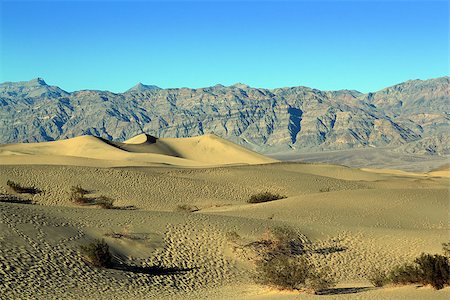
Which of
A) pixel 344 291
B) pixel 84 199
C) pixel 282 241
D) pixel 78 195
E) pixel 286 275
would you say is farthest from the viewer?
pixel 78 195

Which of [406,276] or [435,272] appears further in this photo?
[406,276]

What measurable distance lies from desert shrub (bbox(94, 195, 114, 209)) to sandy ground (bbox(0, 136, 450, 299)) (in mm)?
1036

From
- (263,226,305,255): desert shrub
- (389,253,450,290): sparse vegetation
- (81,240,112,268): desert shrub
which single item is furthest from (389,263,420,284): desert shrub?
(81,240,112,268): desert shrub

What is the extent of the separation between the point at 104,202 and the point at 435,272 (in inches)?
925

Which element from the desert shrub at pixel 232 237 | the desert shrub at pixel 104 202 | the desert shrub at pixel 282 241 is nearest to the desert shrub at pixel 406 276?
the desert shrub at pixel 282 241

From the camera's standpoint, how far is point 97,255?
826 inches

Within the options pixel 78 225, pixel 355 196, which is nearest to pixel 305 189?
pixel 355 196

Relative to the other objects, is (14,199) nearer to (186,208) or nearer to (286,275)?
(186,208)

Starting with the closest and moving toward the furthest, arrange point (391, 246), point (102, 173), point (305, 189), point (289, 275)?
point (289, 275) < point (391, 246) < point (102, 173) < point (305, 189)

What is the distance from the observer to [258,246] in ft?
82.7

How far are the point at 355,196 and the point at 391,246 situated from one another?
11836mm

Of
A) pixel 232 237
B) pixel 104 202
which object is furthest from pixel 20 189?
pixel 232 237

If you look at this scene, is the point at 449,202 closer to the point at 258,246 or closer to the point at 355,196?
the point at 355,196

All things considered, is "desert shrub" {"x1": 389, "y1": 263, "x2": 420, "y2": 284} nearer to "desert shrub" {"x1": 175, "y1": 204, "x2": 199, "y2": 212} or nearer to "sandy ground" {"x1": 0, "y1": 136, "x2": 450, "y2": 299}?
"sandy ground" {"x1": 0, "y1": 136, "x2": 450, "y2": 299}
